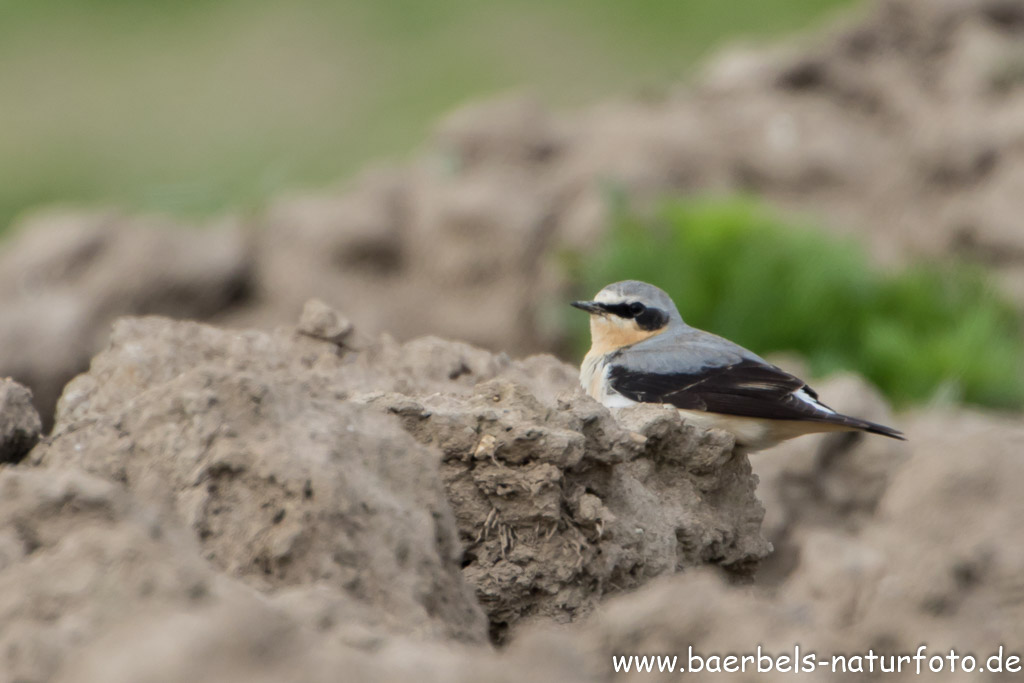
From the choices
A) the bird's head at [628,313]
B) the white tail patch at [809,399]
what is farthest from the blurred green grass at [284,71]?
the white tail patch at [809,399]

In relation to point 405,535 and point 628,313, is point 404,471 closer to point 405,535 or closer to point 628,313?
point 405,535

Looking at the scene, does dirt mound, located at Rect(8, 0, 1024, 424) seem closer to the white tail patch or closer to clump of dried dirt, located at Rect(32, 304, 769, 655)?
the white tail patch

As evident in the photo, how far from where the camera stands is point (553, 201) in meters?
10.7

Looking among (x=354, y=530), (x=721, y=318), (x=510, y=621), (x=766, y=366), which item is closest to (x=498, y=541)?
(x=510, y=621)

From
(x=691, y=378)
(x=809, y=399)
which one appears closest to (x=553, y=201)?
(x=691, y=378)

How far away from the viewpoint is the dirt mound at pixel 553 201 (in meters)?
10.1

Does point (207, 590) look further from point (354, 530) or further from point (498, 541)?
point (498, 541)

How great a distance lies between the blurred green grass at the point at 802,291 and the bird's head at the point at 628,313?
3571mm

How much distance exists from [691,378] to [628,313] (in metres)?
0.61

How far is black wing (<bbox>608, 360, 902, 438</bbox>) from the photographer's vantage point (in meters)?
5.23

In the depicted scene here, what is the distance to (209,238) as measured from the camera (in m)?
10.6

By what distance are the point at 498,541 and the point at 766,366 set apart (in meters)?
2.41

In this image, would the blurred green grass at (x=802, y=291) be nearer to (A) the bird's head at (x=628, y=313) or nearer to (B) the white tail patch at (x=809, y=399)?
(A) the bird's head at (x=628, y=313)

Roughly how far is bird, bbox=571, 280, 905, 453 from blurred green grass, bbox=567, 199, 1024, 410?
11.8ft
